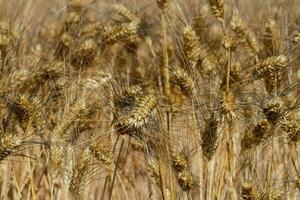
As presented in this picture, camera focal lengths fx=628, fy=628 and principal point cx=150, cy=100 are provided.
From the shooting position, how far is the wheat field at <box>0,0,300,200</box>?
1.94m

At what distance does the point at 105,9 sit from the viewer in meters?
2.88

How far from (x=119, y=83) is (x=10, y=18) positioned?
982mm

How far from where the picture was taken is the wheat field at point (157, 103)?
194 cm

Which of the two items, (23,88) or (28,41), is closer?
(23,88)

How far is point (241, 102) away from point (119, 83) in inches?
15.7

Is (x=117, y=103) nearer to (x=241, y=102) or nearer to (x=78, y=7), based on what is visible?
(x=241, y=102)

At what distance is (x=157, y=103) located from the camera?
73.6 inches

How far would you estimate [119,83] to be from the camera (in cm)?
199

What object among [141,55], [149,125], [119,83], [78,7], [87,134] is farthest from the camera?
[78,7]

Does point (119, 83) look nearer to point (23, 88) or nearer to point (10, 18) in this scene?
point (23, 88)

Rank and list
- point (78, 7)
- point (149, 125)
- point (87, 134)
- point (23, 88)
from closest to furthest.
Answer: point (149, 125)
point (87, 134)
point (23, 88)
point (78, 7)

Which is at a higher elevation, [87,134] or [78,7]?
[78,7]

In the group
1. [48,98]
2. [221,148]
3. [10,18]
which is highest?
[10,18]

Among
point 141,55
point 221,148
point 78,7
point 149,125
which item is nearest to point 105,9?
point 78,7
